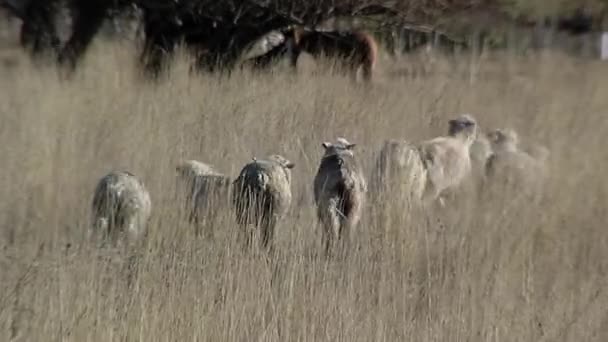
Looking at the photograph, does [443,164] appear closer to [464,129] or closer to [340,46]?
[464,129]

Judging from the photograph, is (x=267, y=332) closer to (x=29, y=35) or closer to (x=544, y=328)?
(x=544, y=328)

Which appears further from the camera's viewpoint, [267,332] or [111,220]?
[111,220]

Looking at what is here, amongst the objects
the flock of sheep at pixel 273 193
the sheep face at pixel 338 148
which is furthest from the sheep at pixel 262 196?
the sheep face at pixel 338 148

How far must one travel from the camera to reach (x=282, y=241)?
554 centimetres

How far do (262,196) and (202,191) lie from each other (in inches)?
19.5

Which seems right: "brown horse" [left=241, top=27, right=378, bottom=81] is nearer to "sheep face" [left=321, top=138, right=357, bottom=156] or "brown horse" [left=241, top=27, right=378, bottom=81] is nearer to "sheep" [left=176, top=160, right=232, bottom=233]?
"sheep face" [left=321, top=138, right=357, bottom=156]

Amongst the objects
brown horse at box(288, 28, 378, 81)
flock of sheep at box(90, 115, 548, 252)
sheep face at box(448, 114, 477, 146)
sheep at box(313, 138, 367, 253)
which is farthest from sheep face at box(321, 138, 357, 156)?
brown horse at box(288, 28, 378, 81)

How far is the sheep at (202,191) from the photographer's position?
6.00 meters

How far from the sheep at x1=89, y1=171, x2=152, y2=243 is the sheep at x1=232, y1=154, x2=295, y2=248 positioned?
52cm

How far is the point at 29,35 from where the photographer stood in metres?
15.2

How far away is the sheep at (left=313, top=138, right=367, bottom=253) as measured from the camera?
5.96 metres

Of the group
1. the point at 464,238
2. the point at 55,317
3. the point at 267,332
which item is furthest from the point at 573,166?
the point at 55,317

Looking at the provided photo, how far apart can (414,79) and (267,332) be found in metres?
8.97

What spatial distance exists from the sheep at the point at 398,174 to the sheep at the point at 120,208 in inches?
52.6
